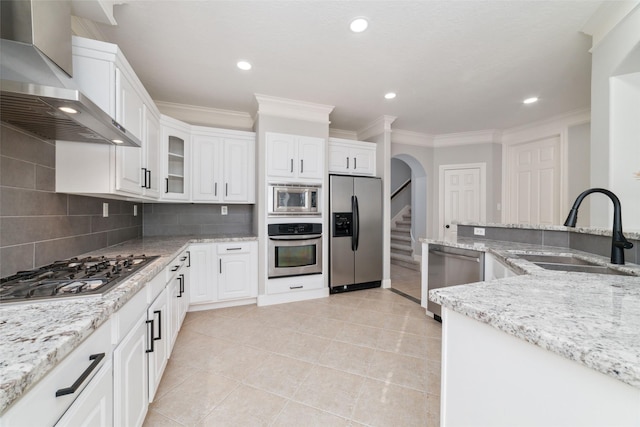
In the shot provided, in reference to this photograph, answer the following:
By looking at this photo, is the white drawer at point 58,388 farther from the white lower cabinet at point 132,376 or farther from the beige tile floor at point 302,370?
the beige tile floor at point 302,370

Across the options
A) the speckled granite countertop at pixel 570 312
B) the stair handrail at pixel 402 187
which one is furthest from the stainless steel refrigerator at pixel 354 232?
the stair handrail at pixel 402 187

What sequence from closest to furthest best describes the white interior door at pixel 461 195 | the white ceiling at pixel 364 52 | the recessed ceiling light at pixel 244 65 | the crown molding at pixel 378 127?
the white ceiling at pixel 364 52 → the recessed ceiling light at pixel 244 65 → the crown molding at pixel 378 127 → the white interior door at pixel 461 195

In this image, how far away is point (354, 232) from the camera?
3564mm

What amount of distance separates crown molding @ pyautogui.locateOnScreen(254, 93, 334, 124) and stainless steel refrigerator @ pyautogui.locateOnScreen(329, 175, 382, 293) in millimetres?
852

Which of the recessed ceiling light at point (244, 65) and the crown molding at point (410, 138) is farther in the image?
the crown molding at point (410, 138)

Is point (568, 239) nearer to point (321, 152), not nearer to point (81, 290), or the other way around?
point (321, 152)

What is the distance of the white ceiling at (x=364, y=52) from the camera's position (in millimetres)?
1800

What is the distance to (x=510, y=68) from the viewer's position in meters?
2.54

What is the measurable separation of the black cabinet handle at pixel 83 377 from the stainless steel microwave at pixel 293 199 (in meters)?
2.36

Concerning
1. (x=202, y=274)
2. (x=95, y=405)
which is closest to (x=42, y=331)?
(x=95, y=405)

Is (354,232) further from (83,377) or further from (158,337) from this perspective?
(83,377)

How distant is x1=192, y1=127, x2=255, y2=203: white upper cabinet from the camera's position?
3.12 meters

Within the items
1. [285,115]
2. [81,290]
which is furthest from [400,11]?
[81,290]

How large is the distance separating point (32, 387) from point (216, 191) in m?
2.78
